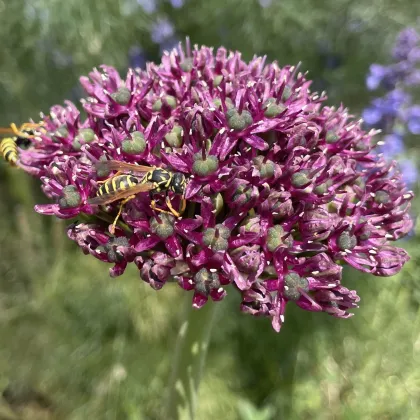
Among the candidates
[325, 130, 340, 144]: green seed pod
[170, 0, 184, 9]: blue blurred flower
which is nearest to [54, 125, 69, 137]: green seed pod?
[325, 130, 340, 144]: green seed pod

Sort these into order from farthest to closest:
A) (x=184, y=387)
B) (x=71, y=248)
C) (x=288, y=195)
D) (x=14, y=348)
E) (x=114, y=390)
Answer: (x=71, y=248) → (x=14, y=348) → (x=114, y=390) → (x=184, y=387) → (x=288, y=195)

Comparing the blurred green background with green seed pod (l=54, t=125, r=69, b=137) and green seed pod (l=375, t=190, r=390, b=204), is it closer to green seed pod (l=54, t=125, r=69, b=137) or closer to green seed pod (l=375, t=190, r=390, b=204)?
green seed pod (l=375, t=190, r=390, b=204)

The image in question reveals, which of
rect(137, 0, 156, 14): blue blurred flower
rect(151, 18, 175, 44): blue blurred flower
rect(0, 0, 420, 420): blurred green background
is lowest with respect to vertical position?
rect(0, 0, 420, 420): blurred green background

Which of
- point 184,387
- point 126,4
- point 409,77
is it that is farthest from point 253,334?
point 126,4

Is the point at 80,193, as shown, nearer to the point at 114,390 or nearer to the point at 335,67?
the point at 114,390

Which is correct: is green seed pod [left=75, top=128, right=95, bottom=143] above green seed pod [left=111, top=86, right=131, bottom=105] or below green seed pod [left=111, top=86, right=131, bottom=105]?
below

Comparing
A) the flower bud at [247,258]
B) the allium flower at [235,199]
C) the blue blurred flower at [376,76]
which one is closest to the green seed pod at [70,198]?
the allium flower at [235,199]

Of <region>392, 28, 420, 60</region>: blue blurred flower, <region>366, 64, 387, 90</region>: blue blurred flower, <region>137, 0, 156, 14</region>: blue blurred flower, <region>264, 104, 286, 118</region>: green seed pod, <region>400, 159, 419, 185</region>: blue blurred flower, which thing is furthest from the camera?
<region>137, 0, 156, 14</region>: blue blurred flower
